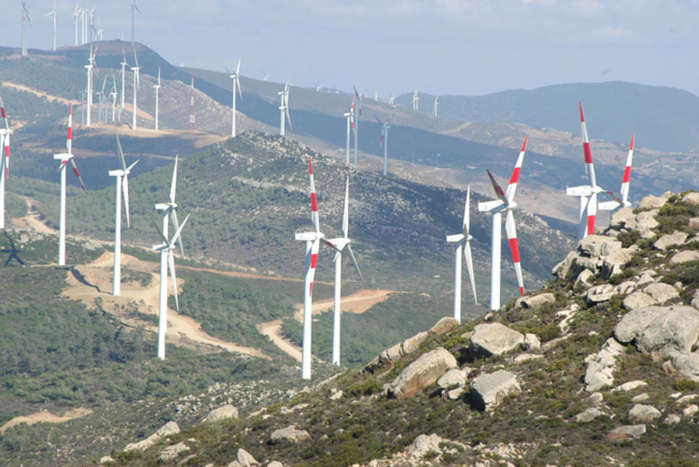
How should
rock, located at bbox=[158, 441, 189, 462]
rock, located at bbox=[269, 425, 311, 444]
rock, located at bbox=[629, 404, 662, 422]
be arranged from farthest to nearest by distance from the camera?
1. rock, located at bbox=[158, 441, 189, 462]
2. rock, located at bbox=[269, 425, 311, 444]
3. rock, located at bbox=[629, 404, 662, 422]

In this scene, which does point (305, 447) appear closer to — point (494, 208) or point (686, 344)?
point (686, 344)

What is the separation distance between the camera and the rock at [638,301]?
Answer: 185 feet

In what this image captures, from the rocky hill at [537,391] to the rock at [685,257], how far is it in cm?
8

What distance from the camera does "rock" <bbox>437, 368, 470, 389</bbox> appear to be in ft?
179

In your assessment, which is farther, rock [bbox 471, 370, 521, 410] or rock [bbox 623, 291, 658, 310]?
rock [bbox 623, 291, 658, 310]

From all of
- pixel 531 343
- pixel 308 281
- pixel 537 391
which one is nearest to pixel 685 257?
pixel 531 343

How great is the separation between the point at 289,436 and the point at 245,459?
3.34 m

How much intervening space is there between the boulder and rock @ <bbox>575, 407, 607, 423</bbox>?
10198mm

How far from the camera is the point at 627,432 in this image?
45.6m

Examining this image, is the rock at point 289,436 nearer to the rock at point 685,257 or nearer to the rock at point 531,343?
the rock at point 531,343

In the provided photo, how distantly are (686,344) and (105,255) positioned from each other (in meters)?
141

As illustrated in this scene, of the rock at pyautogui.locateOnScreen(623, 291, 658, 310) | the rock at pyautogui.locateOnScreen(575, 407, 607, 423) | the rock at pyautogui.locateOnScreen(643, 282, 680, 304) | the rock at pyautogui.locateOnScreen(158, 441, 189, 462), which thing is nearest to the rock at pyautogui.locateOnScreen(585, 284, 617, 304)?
the rock at pyautogui.locateOnScreen(623, 291, 658, 310)

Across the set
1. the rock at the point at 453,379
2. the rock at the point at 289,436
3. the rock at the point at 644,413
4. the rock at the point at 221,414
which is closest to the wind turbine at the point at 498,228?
the rock at the point at 453,379

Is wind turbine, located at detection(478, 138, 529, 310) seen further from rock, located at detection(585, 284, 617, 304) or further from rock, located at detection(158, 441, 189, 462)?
rock, located at detection(158, 441, 189, 462)
